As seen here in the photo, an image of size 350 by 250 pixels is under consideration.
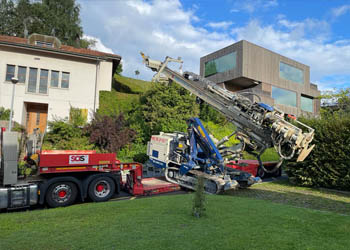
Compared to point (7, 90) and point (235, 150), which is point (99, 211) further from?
point (7, 90)

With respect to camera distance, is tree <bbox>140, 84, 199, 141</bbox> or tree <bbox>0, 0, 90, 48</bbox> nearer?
tree <bbox>140, 84, 199, 141</bbox>

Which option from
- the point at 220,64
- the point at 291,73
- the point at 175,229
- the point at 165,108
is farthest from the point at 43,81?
the point at 291,73

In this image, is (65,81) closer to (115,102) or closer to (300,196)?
(115,102)

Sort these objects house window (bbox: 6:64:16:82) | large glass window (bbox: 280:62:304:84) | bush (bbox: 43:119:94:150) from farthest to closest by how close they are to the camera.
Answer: large glass window (bbox: 280:62:304:84) → house window (bbox: 6:64:16:82) → bush (bbox: 43:119:94:150)

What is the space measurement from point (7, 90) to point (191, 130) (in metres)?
18.9

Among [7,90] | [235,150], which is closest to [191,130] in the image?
[235,150]

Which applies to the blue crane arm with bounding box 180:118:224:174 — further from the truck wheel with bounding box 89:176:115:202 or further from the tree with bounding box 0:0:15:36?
the tree with bounding box 0:0:15:36

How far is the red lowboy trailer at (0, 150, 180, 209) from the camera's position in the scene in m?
8.11

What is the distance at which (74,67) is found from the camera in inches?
933

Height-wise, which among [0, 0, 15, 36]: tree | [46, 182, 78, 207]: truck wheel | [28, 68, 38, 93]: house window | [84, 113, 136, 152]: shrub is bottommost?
[46, 182, 78, 207]: truck wheel

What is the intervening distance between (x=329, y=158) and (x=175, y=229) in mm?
9927

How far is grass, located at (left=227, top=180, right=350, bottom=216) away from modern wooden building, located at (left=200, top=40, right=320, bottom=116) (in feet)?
54.7

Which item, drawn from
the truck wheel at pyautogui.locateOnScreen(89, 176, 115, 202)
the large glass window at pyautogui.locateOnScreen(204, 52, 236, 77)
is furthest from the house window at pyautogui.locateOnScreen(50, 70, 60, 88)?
the large glass window at pyautogui.locateOnScreen(204, 52, 236, 77)

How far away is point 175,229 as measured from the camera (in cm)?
498
